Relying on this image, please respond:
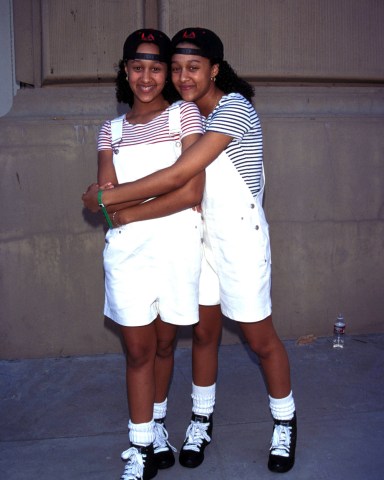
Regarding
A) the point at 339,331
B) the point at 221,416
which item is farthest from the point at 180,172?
the point at 339,331

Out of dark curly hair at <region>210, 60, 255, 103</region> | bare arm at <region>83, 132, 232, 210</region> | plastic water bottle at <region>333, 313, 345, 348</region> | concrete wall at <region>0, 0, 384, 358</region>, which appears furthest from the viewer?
plastic water bottle at <region>333, 313, 345, 348</region>

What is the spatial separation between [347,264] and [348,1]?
193 cm

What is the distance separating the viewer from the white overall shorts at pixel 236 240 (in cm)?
287

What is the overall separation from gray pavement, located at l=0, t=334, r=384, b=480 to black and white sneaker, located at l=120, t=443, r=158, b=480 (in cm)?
11

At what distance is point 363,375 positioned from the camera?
4172 millimetres

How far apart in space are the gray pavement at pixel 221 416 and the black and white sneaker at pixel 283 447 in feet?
0.16

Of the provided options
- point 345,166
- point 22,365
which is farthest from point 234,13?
point 22,365

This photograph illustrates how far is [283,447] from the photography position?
9.96 feet

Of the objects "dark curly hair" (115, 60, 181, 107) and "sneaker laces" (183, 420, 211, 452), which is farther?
"sneaker laces" (183, 420, 211, 452)

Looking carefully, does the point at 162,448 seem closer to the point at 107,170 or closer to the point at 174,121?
the point at 107,170

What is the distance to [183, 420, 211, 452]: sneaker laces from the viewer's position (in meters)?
3.13

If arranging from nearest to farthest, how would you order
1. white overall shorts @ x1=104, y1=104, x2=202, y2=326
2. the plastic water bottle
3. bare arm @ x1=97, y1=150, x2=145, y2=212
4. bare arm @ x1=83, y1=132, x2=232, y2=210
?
bare arm @ x1=83, y1=132, x2=232, y2=210 → white overall shorts @ x1=104, y1=104, x2=202, y2=326 → bare arm @ x1=97, y1=150, x2=145, y2=212 → the plastic water bottle

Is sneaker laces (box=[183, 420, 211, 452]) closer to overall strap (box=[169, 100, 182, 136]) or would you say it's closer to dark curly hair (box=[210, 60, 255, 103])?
overall strap (box=[169, 100, 182, 136])

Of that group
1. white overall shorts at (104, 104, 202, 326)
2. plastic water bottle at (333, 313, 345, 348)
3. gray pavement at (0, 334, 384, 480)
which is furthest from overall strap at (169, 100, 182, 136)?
plastic water bottle at (333, 313, 345, 348)
